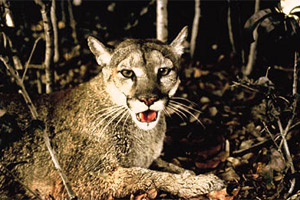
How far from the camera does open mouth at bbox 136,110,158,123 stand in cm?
511

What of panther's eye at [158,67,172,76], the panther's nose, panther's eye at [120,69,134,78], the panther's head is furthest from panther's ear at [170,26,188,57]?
the panther's nose

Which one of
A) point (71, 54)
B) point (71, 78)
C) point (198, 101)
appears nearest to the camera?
point (198, 101)

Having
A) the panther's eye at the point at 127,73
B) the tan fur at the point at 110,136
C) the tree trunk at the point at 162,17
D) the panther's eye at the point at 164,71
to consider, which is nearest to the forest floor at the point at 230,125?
the tan fur at the point at 110,136

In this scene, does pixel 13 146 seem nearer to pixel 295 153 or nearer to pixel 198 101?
pixel 198 101

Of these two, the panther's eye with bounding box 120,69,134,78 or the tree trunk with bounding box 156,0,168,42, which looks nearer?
the panther's eye with bounding box 120,69,134,78

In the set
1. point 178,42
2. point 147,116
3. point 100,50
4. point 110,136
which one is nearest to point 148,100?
point 147,116

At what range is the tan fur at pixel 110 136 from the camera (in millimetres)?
4980

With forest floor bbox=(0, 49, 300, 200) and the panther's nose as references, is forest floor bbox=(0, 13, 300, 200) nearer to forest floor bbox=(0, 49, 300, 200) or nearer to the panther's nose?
forest floor bbox=(0, 49, 300, 200)

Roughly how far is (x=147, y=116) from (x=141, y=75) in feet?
1.87

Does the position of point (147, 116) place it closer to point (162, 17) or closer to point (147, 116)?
point (147, 116)

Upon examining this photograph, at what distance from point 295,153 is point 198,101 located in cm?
219

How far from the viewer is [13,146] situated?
543 centimetres

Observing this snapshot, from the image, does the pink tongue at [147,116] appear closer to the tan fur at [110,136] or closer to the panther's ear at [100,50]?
the tan fur at [110,136]

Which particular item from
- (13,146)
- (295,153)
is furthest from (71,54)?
(295,153)
